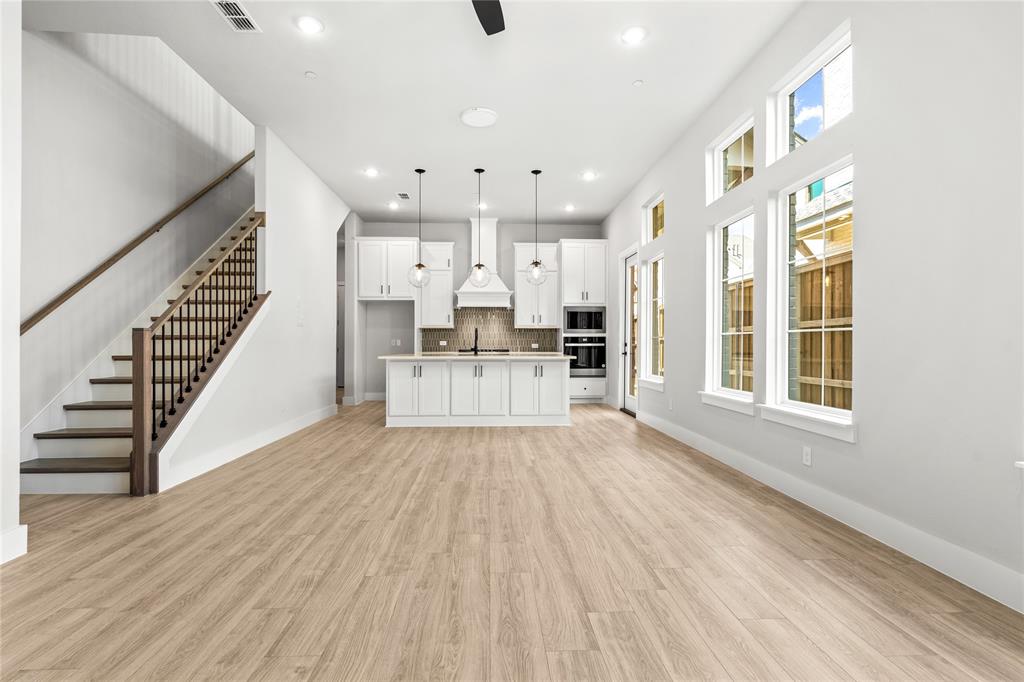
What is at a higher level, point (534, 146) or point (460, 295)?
point (534, 146)

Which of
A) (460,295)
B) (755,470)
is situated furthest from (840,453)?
(460,295)

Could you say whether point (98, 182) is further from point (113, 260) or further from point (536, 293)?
point (536, 293)

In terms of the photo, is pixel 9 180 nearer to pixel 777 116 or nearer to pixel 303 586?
pixel 303 586

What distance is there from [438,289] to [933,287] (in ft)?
23.1

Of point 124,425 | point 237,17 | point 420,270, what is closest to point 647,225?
point 420,270

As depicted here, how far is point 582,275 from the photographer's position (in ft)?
27.0

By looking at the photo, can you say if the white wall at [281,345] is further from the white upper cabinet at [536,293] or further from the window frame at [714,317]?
the window frame at [714,317]

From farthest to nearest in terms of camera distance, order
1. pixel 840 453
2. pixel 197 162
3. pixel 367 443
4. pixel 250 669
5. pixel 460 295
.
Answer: pixel 460 295, pixel 197 162, pixel 367 443, pixel 840 453, pixel 250 669

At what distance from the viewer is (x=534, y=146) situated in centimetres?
531

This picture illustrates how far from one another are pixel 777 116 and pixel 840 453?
241 centimetres

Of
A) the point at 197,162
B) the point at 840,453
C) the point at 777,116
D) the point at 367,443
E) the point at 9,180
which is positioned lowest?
the point at 367,443

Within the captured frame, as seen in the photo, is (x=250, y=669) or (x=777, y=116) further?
(x=777, y=116)

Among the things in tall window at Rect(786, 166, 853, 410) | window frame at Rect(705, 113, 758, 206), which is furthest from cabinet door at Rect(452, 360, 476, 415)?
tall window at Rect(786, 166, 853, 410)

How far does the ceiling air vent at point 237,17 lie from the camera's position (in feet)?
9.93
